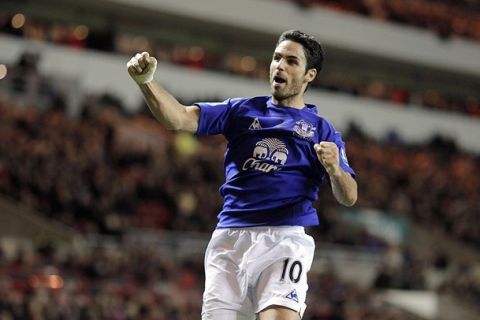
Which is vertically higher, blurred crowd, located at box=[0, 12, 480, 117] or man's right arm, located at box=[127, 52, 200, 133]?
man's right arm, located at box=[127, 52, 200, 133]

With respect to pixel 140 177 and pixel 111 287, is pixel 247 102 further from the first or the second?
pixel 140 177

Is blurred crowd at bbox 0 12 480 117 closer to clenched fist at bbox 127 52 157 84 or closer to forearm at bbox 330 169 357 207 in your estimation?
clenched fist at bbox 127 52 157 84

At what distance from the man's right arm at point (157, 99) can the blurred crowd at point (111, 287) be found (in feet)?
23.1

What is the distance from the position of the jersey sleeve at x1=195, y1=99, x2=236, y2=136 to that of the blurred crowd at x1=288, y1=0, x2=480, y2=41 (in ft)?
75.9

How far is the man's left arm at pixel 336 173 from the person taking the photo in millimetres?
5457

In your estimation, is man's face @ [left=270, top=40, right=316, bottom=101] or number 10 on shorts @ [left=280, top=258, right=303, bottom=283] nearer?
number 10 on shorts @ [left=280, top=258, right=303, bottom=283]

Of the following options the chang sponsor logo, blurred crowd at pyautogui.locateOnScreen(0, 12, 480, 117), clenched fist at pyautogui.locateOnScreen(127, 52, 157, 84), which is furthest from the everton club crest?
blurred crowd at pyautogui.locateOnScreen(0, 12, 480, 117)

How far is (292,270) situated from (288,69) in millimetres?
1218

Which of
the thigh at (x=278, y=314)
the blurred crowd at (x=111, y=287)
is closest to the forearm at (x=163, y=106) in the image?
the thigh at (x=278, y=314)

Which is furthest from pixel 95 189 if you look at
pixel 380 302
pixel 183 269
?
pixel 380 302

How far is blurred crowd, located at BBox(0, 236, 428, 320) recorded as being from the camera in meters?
12.9

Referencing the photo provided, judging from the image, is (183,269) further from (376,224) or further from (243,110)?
(243,110)

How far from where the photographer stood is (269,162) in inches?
230

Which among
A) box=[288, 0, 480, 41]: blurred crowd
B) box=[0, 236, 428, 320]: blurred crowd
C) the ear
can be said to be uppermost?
the ear
